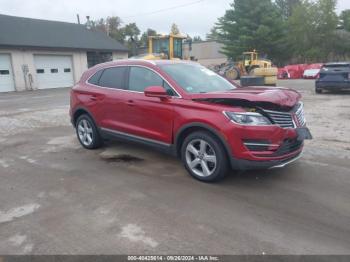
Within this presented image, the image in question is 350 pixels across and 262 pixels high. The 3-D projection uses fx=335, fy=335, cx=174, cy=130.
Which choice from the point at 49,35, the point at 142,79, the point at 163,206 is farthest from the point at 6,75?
the point at 163,206

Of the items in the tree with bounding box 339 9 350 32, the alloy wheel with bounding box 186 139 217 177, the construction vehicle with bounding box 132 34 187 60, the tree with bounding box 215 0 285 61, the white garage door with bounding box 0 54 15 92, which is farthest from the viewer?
the tree with bounding box 339 9 350 32

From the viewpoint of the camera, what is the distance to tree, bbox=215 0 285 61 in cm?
4162

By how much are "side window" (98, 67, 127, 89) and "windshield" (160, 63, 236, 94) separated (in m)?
0.89

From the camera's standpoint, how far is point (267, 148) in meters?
4.21

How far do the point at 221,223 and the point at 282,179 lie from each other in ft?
5.23

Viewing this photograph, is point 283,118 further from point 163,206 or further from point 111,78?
point 111,78

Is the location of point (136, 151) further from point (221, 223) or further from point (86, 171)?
point (221, 223)

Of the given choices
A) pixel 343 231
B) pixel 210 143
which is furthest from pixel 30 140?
pixel 343 231

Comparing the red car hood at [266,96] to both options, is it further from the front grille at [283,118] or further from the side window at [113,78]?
the side window at [113,78]

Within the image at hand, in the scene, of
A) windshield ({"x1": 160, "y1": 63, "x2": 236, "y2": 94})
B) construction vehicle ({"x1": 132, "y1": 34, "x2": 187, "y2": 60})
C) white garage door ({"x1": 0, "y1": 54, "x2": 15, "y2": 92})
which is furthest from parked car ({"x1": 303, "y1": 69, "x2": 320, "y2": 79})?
windshield ({"x1": 160, "y1": 63, "x2": 236, "y2": 94})

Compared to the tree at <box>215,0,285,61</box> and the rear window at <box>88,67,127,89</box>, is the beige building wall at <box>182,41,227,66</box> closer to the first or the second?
the tree at <box>215,0,285,61</box>

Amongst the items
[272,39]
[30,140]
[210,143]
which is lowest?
[30,140]

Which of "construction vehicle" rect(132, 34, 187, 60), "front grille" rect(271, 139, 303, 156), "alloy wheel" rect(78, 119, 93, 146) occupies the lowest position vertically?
"alloy wheel" rect(78, 119, 93, 146)

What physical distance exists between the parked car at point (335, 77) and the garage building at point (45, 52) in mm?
21405
